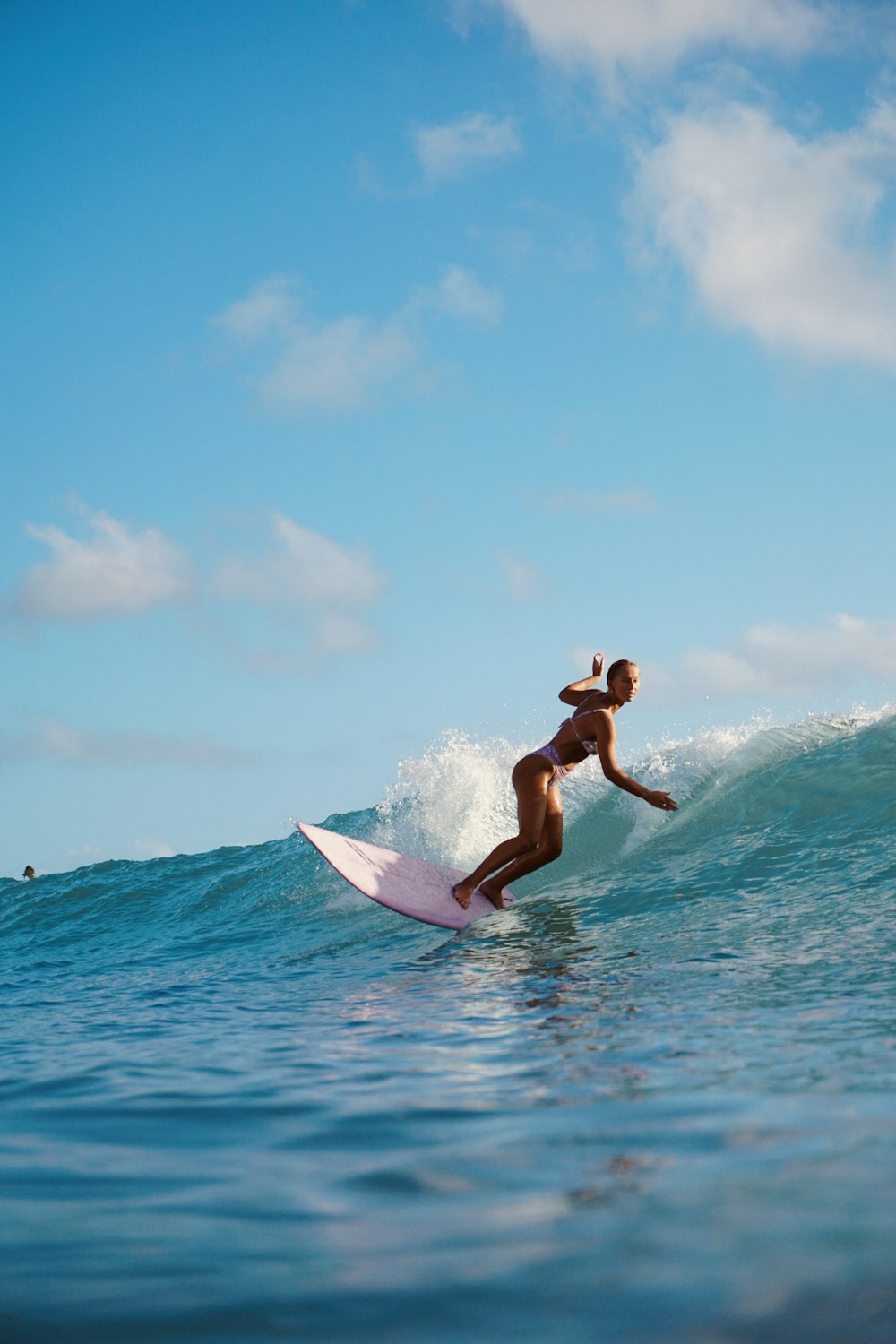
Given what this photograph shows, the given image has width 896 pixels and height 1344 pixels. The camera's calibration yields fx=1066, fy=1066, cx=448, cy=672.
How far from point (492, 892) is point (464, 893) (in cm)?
31

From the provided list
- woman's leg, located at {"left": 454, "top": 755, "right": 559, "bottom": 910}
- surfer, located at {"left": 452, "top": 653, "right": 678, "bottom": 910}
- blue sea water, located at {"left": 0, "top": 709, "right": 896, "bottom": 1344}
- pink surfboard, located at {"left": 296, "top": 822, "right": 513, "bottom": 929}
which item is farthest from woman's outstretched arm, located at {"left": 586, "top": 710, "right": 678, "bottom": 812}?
pink surfboard, located at {"left": 296, "top": 822, "right": 513, "bottom": 929}

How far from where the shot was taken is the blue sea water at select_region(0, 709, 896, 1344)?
1.91 m

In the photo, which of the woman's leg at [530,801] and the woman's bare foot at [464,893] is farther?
the woman's bare foot at [464,893]

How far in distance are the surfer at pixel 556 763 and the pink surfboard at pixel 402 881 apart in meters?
0.15

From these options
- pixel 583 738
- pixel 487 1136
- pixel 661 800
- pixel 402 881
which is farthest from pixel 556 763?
pixel 487 1136

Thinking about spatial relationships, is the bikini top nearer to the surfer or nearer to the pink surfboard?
the surfer

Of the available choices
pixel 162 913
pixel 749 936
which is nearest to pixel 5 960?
pixel 162 913

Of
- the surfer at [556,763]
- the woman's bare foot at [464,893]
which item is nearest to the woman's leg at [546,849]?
the surfer at [556,763]

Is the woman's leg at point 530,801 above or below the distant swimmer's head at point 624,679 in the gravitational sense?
below

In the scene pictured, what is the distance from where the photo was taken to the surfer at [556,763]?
775cm

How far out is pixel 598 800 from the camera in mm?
11992

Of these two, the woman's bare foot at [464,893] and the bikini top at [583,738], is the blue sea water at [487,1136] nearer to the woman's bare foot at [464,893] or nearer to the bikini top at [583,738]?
the woman's bare foot at [464,893]

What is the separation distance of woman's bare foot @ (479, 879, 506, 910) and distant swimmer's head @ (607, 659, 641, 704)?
6.26 feet

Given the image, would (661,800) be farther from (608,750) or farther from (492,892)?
(492,892)
